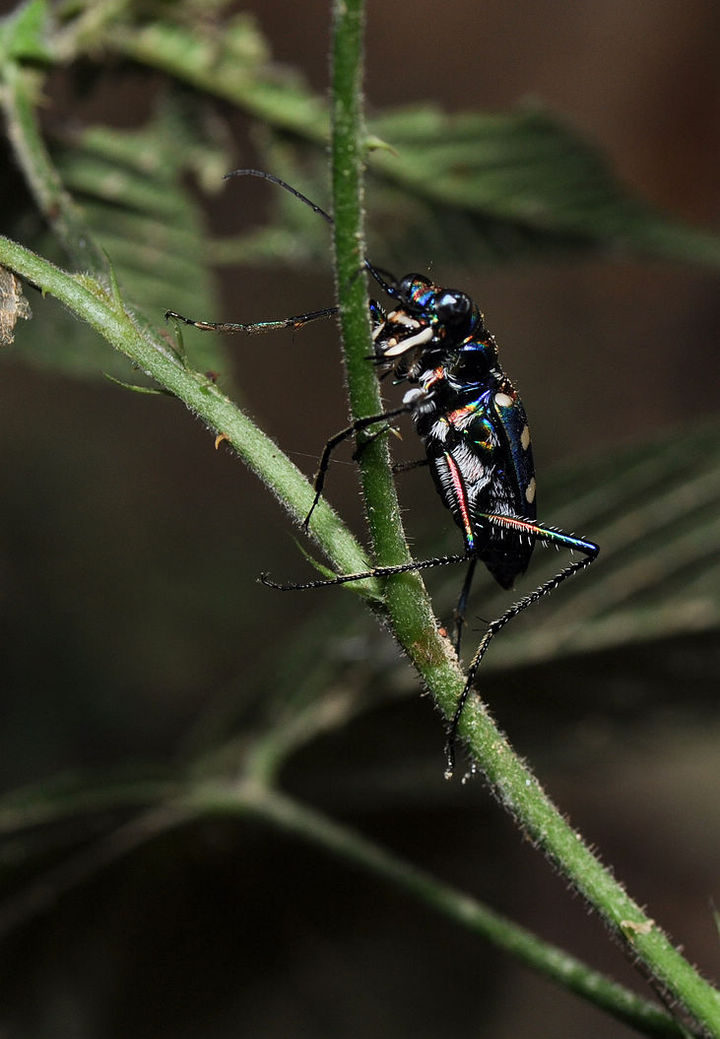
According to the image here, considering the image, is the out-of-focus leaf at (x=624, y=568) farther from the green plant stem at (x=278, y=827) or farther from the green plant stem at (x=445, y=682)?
the green plant stem at (x=445, y=682)

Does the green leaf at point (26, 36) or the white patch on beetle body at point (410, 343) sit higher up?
the green leaf at point (26, 36)

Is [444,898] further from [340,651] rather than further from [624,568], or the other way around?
[624,568]

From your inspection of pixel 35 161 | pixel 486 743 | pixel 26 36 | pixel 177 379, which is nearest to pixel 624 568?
pixel 486 743

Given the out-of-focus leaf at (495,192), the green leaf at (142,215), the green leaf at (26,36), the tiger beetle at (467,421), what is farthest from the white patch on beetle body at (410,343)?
the green leaf at (26,36)

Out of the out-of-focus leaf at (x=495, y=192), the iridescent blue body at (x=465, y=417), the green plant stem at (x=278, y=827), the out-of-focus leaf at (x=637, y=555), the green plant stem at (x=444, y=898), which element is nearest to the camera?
the green plant stem at (x=444, y=898)

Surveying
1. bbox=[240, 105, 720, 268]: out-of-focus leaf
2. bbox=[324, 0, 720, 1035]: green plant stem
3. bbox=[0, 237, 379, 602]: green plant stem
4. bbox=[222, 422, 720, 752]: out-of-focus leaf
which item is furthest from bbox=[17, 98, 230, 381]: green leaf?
bbox=[324, 0, 720, 1035]: green plant stem

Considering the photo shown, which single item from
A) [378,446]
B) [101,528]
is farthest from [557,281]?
[378,446]
